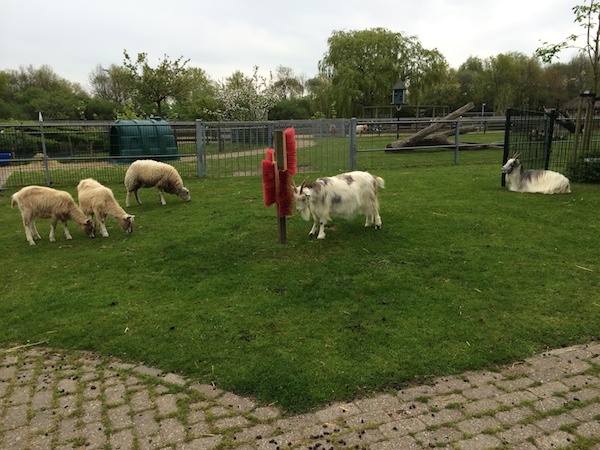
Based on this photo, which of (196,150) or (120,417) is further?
(196,150)

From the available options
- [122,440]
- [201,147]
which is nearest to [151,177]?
[201,147]

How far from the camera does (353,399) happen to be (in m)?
3.23

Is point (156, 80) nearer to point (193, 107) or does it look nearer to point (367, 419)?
point (193, 107)

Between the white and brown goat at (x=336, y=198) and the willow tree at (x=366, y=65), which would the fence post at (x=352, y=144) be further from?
the willow tree at (x=366, y=65)

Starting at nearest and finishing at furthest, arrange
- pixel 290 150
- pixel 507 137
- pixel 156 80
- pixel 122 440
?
pixel 122 440 < pixel 290 150 < pixel 507 137 < pixel 156 80

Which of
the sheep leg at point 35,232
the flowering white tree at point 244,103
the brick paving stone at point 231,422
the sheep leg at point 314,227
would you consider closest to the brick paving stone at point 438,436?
the brick paving stone at point 231,422

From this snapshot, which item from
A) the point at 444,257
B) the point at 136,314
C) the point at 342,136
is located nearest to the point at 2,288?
the point at 136,314

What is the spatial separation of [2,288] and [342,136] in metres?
11.6

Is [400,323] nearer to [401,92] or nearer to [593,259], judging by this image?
[593,259]

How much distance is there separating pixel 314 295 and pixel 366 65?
4249cm

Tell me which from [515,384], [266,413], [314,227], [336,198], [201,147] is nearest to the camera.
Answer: [266,413]

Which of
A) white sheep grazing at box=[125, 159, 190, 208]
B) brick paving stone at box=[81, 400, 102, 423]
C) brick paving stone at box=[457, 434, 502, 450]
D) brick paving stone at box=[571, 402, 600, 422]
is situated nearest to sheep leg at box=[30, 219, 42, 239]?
white sheep grazing at box=[125, 159, 190, 208]

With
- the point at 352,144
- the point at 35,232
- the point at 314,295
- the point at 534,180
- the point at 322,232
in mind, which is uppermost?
the point at 352,144

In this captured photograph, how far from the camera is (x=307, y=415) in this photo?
121 inches
